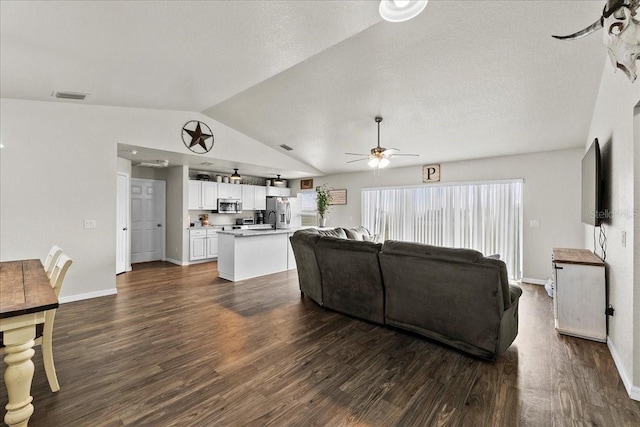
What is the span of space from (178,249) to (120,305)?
3.07 m

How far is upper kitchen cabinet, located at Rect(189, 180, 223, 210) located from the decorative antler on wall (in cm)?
733

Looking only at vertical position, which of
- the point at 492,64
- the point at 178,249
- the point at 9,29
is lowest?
the point at 178,249

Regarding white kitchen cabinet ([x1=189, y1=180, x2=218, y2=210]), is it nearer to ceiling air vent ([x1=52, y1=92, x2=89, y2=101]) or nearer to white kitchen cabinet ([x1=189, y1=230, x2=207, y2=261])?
white kitchen cabinet ([x1=189, y1=230, x2=207, y2=261])

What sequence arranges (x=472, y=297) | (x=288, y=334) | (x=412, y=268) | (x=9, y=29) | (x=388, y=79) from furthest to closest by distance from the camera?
1. (x=388, y=79)
2. (x=288, y=334)
3. (x=412, y=268)
4. (x=472, y=297)
5. (x=9, y=29)

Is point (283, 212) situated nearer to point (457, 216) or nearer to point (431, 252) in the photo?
point (457, 216)

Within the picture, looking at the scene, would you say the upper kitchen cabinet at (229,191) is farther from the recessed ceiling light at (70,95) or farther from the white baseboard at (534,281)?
the white baseboard at (534,281)

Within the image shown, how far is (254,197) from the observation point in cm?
858

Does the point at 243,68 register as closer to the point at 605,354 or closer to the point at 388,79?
the point at 388,79

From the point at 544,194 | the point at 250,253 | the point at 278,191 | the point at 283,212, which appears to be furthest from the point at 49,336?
the point at 278,191

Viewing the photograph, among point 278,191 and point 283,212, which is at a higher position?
point 278,191

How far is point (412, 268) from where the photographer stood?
2818 millimetres

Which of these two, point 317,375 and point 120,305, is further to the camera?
point 120,305

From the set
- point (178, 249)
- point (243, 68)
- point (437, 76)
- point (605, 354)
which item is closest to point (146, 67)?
point (243, 68)

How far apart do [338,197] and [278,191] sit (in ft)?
6.82
